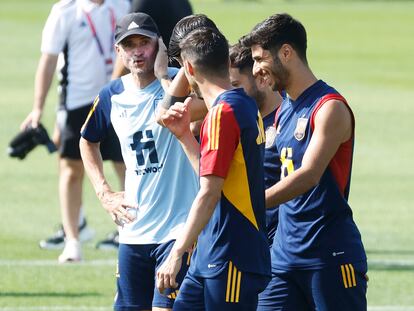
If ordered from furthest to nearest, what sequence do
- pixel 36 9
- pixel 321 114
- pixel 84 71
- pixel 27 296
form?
1. pixel 36 9
2. pixel 84 71
3. pixel 27 296
4. pixel 321 114

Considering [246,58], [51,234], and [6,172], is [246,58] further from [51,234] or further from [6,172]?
[6,172]

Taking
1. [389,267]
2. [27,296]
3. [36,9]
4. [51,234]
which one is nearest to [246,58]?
[27,296]

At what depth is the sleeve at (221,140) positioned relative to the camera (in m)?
6.80

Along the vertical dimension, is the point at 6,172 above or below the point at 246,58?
below

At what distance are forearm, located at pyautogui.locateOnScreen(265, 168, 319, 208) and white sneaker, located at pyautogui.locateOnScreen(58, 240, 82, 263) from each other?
213 inches

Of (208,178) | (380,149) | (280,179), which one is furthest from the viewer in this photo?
(380,149)

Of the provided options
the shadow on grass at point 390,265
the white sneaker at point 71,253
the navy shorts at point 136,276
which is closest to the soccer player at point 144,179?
the navy shorts at point 136,276

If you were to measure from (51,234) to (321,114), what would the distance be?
7.07 m

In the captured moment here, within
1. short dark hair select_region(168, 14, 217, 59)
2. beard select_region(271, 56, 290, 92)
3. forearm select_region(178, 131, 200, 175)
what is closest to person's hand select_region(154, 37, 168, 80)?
short dark hair select_region(168, 14, 217, 59)

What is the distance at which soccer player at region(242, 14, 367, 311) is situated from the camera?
293 inches

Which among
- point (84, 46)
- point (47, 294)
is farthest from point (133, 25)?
point (84, 46)

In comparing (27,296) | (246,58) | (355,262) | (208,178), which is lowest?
(27,296)

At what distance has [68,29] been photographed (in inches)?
512

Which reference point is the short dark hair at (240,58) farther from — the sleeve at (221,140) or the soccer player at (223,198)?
the sleeve at (221,140)
